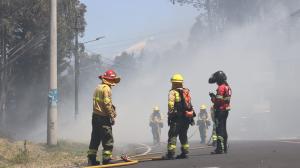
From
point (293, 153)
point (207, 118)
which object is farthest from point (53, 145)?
point (293, 153)

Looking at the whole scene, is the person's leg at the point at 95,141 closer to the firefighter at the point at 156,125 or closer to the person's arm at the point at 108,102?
the person's arm at the point at 108,102

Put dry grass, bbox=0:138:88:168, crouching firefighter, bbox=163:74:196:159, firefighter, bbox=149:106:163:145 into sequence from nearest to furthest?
crouching firefighter, bbox=163:74:196:159 < dry grass, bbox=0:138:88:168 < firefighter, bbox=149:106:163:145

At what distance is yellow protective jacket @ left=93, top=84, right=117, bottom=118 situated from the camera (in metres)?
11.8

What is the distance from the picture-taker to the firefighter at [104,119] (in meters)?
11.8

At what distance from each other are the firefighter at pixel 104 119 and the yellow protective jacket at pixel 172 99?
1169 mm

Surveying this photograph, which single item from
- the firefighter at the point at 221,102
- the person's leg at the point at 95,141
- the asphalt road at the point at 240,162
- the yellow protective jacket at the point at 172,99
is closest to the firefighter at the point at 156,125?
the firefighter at the point at 221,102

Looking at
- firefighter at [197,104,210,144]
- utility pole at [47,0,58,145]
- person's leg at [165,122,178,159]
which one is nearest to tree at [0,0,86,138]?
firefighter at [197,104,210,144]

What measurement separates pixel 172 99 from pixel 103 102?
1426 millimetres

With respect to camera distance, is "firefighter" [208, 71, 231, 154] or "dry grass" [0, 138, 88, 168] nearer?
"firefighter" [208, 71, 231, 154]

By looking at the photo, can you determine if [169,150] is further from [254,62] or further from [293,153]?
[254,62]

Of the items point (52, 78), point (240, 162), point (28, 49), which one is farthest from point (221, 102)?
point (28, 49)

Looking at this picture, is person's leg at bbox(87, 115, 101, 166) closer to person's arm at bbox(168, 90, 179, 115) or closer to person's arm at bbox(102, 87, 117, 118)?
person's arm at bbox(102, 87, 117, 118)

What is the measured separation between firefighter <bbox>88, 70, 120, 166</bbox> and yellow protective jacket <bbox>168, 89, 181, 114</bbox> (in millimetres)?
1169

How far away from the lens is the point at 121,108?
6038 cm
